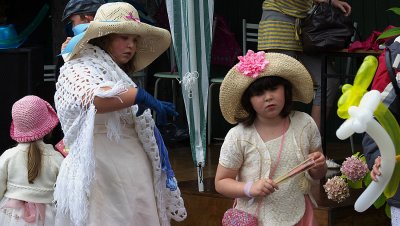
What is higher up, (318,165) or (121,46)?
(121,46)

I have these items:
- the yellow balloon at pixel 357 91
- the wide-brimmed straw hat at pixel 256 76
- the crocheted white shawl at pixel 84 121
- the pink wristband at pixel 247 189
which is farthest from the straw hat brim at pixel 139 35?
the yellow balloon at pixel 357 91

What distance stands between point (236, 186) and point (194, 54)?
90.7 inches

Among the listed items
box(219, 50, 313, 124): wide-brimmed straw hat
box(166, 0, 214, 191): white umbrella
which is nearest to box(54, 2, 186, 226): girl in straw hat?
box(219, 50, 313, 124): wide-brimmed straw hat

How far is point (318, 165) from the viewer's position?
182 inches

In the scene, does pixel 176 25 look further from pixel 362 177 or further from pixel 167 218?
pixel 362 177

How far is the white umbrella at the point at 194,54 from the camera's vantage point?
6855 millimetres

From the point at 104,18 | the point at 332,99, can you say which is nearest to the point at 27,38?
the point at 332,99

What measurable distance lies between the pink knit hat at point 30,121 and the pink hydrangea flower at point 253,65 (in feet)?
5.56

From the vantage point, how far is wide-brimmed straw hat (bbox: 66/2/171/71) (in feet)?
16.5

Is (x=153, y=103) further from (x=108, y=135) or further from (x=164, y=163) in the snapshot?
(x=164, y=163)

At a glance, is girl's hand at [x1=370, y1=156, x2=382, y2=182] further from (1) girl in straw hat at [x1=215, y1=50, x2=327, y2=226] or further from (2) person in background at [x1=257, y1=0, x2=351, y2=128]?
(2) person in background at [x1=257, y1=0, x2=351, y2=128]

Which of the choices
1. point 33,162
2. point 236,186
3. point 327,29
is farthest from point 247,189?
point 327,29

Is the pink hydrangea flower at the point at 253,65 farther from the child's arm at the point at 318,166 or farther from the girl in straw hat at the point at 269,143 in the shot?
the child's arm at the point at 318,166

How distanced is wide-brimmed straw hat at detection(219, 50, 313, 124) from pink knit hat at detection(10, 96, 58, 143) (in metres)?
1.52
